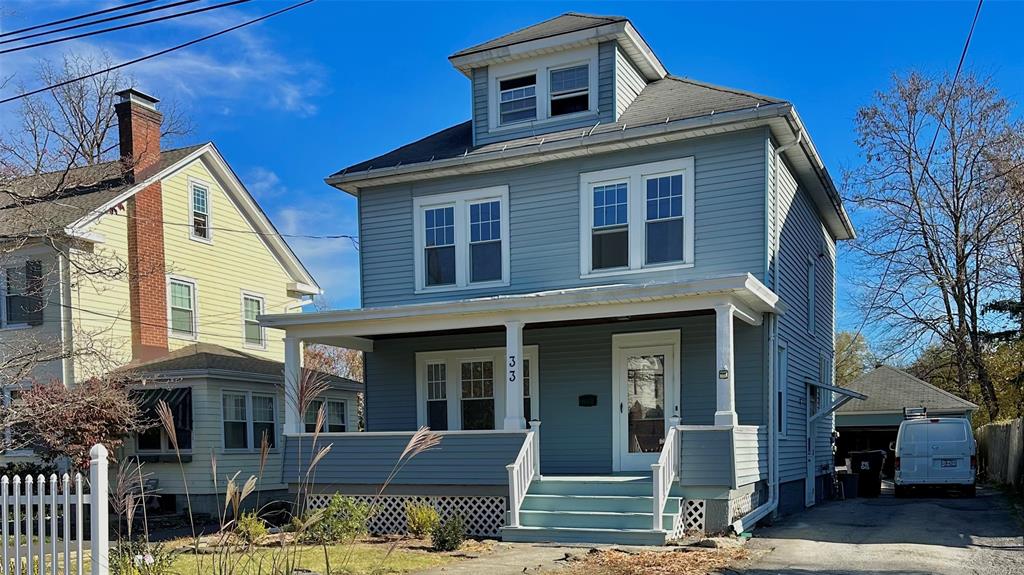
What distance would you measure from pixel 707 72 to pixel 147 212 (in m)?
12.6

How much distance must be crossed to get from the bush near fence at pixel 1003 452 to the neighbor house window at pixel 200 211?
18828mm

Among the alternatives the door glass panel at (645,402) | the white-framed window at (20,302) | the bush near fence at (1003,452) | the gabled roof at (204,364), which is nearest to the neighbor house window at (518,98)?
the door glass panel at (645,402)

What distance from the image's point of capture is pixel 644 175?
1370cm

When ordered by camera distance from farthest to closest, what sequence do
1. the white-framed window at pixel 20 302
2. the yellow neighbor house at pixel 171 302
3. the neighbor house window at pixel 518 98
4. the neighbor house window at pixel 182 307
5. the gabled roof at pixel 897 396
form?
the gabled roof at pixel 897 396 < the neighbor house window at pixel 182 307 < the white-framed window at pixel 20 302 < the yellow neighbor house at pixel 171 302 < the neighbor house window at pixel 518 98

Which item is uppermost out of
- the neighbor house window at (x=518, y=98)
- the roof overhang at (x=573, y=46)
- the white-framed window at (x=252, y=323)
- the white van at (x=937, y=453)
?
the roof overhang at (x=573, y=46)

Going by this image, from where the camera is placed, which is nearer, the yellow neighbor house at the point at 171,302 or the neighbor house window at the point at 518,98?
the neighbor house window at the point at 518,98

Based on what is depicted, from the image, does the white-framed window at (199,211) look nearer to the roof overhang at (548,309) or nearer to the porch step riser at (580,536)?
the roof overhang at (548,309)

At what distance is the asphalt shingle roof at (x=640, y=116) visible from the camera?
13.5 metres

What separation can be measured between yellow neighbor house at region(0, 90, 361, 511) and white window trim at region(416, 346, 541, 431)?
178 inches

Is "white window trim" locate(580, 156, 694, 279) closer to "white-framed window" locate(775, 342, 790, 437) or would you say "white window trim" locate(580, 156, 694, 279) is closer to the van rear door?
"white-framed window" locate(775, 342, 790, 437)

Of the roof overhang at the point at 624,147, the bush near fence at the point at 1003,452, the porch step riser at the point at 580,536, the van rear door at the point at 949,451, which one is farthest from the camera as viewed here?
the van rear door at the point at 949,451

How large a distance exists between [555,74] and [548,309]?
4.71m

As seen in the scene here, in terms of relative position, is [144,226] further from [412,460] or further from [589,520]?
[589,520]

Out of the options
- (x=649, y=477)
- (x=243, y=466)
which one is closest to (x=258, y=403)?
(x=243, y=466)
